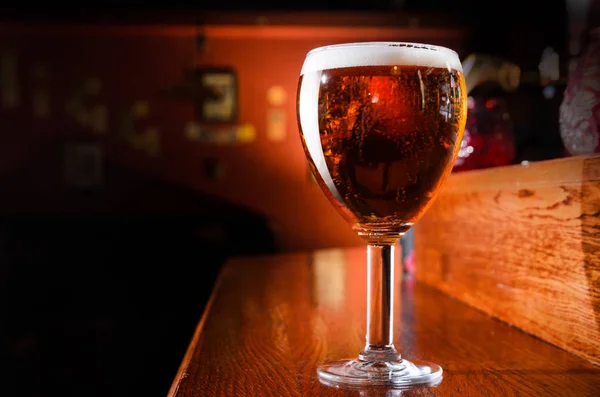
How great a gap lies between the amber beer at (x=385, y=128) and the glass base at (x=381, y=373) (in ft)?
0.44

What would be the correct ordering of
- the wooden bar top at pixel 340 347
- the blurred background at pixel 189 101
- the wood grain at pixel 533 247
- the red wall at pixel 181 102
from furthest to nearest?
1. the red wall at pixel 181 102
2. the blurred background at pixel 189 101
3. the wood grain at pixel 533 247
4. the wooden bar top at pixel 340 347

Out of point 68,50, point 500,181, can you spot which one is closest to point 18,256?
point 68,50

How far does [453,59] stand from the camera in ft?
2.29

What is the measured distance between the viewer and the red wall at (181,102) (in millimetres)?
7621

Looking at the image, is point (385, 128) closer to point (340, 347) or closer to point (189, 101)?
point (340, 347)

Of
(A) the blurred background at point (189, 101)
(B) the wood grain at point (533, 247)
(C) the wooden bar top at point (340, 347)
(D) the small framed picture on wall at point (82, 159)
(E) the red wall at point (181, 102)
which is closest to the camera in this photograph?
(C) the wooden bar top at point (340, 347)

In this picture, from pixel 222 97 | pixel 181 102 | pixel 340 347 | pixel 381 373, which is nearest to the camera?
pixel 381 373

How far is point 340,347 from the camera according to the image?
763mm

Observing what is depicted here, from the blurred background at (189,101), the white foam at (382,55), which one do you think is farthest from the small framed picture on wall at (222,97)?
the white foam at (382,55)

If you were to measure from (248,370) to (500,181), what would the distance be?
0.47m

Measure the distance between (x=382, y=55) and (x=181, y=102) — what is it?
24.0ft

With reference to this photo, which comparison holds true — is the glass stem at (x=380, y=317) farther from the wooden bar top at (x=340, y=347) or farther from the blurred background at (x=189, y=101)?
the blurred background at (x=189, y=101)

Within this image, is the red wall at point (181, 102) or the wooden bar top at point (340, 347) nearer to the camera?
the wooden bar top at point (340, 347)

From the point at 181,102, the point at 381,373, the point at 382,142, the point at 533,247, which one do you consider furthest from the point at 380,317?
Result: the point at 181,102
